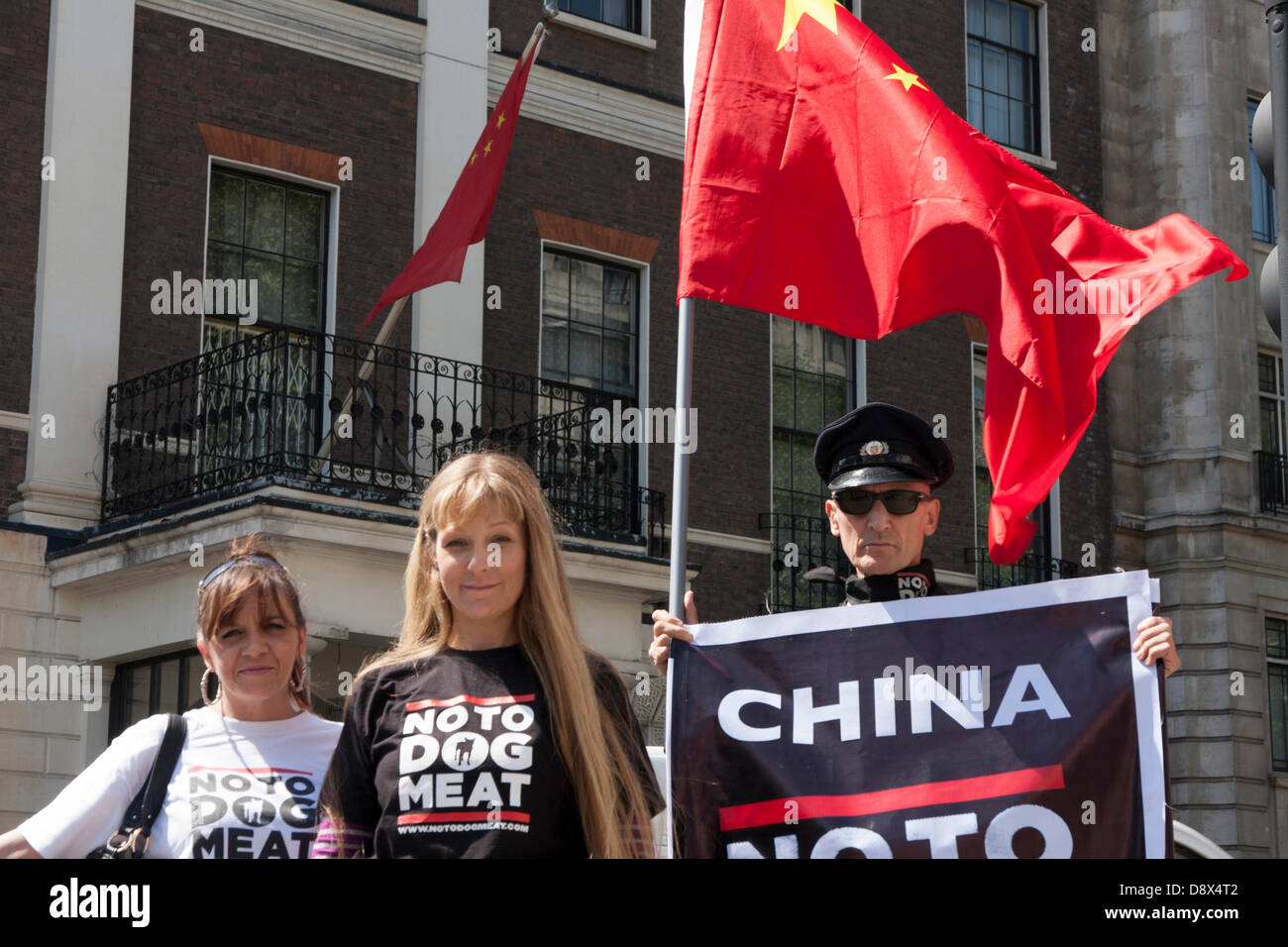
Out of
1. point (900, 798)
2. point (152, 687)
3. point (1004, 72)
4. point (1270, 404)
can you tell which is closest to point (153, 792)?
point (900, 798)

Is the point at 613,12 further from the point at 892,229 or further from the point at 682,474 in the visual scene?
the point at 682,474

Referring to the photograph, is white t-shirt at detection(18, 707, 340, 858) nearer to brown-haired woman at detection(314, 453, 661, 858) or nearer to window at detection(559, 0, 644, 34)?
brown-haired woman at detection(314, 453, 661, 858)

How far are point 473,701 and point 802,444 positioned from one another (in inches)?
561

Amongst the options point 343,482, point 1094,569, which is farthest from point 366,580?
point 1094,569

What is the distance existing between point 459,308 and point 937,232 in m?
8.82

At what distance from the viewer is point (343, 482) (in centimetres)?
1304

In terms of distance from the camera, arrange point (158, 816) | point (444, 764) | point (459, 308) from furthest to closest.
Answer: point (459, 308)
point (158, 816)
point (444, 764)

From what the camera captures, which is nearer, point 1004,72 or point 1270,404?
point 1004,72

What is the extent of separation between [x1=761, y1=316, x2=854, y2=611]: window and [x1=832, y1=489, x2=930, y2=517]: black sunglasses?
40.2 ft

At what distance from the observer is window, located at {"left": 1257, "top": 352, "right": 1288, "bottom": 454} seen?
22.2 m

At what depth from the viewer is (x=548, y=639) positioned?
382 centimetres

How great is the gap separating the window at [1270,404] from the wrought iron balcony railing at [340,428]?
9916 mm

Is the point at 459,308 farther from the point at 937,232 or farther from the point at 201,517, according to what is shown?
the point at 937,232

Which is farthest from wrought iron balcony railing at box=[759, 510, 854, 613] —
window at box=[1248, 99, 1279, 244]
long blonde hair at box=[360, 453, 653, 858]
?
long blonde hair at box=[360, 453, 653, 858]
